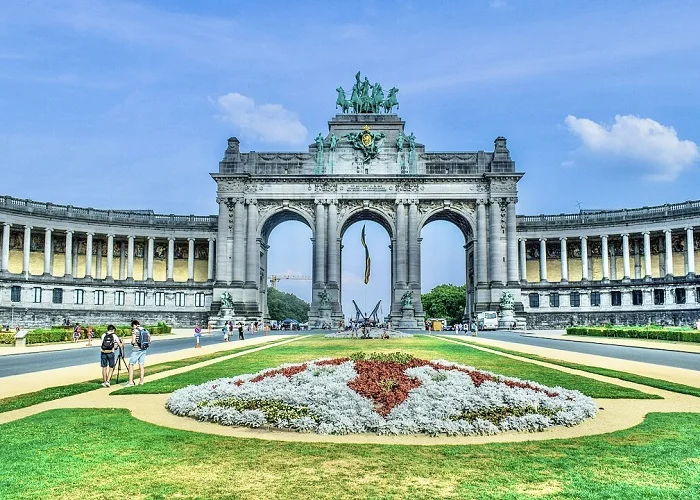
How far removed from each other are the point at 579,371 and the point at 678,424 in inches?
532

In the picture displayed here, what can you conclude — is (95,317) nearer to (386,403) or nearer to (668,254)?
(668,254)

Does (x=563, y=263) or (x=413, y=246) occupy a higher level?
(x=413, y=246)

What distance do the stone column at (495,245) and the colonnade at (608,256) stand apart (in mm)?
7900

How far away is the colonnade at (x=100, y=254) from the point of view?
91.8 meters

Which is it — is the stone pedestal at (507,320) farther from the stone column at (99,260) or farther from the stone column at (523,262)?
the stone column at (99,260)

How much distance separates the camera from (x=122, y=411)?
16250 mm

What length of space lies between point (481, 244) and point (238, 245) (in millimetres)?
39962

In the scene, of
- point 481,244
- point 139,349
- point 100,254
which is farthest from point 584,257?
point 139,349

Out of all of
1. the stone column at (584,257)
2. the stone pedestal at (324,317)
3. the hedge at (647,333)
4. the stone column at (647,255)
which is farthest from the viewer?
the stone column at (584,257)

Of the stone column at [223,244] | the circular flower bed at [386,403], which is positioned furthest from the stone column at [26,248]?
the circular flower bed at [386,403]

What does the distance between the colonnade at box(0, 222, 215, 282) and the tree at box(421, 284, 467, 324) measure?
7080 cm

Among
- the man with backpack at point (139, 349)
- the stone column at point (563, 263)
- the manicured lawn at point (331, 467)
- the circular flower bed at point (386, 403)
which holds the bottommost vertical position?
the manicured lawn at point (331, 467)

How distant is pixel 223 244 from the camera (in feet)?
329

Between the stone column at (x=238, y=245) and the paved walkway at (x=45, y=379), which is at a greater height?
the stone column at (x=238, y=245)
